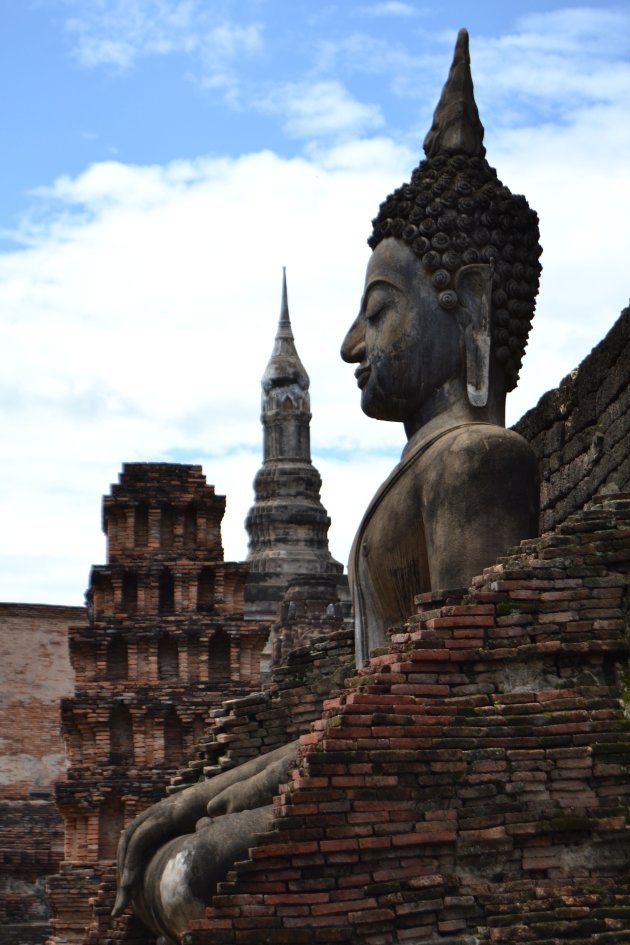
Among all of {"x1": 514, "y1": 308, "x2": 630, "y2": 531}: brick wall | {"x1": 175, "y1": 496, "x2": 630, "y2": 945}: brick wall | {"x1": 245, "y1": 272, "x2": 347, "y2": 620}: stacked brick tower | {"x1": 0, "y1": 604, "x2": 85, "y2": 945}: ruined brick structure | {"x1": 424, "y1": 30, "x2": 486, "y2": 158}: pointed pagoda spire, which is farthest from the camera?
{"x1": 245, "y1": 272, "x2": 347, "y2": 620}: stacked brick tower

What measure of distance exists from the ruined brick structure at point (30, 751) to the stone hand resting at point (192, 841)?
21.0 m

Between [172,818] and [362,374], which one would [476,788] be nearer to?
[172,818]

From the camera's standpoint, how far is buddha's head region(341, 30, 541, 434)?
7.81 metres

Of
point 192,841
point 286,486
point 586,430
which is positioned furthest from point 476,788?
point 286,486

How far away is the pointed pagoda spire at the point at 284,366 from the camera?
2040 inches

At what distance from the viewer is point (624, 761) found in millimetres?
6172

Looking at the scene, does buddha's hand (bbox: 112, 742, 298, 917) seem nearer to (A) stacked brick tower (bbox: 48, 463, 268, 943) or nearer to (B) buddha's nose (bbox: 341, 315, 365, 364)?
(B) buddha's nose (bbox: 341, 315, 365, 364)

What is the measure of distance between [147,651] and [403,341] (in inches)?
688

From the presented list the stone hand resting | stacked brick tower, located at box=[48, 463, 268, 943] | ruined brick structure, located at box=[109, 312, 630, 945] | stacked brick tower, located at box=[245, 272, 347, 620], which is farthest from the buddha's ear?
stacked brick tower, located at box=[245, 272, 347, 620]

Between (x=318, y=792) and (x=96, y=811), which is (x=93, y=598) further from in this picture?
(x=318, y=792)

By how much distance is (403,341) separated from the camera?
7.83 meters

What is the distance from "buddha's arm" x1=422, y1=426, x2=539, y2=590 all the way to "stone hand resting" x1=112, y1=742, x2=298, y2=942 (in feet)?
3.16

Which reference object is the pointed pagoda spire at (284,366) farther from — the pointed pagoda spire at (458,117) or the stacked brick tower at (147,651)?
the pointed pagoda spire at (458,117)

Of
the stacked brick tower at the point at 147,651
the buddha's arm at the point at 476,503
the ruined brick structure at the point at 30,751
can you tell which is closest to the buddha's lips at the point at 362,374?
the buddha's arm at the point at 476,503
